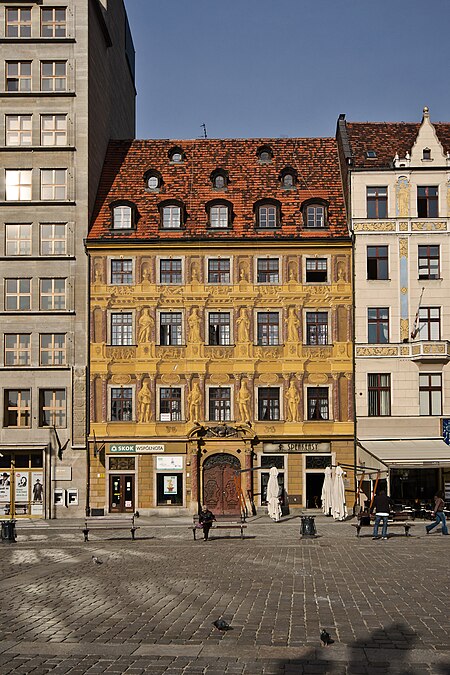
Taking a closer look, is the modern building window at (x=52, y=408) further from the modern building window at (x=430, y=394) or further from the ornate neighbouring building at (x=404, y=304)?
the modern building window at (x=430, y=394)

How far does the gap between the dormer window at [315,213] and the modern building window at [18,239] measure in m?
13.8

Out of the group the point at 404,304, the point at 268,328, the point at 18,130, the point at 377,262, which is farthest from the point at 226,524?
the point at 18,130

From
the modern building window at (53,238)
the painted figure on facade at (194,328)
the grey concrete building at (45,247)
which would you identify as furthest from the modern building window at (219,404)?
the modern building window at (53,238)

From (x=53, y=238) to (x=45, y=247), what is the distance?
0.60 meters

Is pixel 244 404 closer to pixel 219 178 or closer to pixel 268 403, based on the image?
pixel 268 403

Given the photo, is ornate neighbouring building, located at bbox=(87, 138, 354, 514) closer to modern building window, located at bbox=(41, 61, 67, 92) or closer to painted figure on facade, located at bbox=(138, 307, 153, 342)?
painted figure on facade, located at bbox=(138, 307, 153, 342)

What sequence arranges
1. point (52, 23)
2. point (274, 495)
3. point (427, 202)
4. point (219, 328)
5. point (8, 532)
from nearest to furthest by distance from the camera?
point (8, 532) < point (274, 495) < point (219, 328) < point (427, 202) < point (52, 23)

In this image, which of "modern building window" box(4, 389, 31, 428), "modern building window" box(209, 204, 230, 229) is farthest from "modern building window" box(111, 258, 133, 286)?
"modern building window" box(4, 389, 31, 428)

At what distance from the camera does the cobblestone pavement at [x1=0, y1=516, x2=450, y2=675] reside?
14.2m

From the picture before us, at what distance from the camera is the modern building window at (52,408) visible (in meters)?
46.9

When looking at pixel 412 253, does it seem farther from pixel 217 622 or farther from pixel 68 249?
pixel 217 622

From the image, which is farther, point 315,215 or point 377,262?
point 315,215

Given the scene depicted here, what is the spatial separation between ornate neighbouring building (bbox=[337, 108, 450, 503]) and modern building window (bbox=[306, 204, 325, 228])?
149cm

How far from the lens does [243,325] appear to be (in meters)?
47.2
